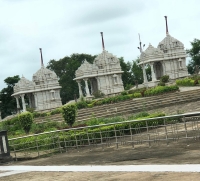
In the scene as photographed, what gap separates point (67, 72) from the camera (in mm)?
68562

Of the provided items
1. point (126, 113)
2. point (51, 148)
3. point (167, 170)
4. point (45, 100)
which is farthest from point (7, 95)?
point (167, 170)

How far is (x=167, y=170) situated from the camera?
7812mm

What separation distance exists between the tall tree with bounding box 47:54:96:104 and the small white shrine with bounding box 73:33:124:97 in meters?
15.0

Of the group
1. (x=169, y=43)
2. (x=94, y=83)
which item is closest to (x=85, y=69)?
(x=94, y=83)

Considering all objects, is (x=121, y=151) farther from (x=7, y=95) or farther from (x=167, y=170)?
(x=7, y=95)

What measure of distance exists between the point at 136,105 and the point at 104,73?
19.7 meters

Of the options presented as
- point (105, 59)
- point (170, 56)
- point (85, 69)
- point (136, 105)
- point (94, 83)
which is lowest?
point (136, 105)

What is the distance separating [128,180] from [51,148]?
859cm

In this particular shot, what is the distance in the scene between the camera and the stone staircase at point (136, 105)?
3089 centimetres

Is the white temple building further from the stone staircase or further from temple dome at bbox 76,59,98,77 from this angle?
the stone staircase

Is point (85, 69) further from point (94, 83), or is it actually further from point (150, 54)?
point (150, 54)

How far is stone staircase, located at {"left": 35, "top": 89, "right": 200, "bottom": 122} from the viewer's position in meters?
30.9

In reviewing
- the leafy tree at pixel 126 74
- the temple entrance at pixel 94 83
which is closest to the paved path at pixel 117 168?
the temple entrance at pixel 94 83

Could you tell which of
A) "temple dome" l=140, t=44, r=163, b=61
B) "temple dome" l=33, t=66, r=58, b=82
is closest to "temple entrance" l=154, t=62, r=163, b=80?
"temple dome" l=140, t=44, r=163, b=61
